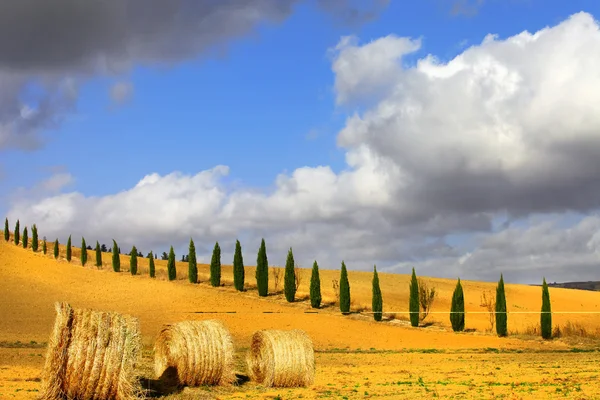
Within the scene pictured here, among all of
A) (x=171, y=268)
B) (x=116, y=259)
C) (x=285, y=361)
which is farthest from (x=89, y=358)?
(x=116, y=259)

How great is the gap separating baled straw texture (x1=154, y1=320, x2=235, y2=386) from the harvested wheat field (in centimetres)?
39

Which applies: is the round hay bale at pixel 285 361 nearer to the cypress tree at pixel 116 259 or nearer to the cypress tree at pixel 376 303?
the cypress tree at pixel 376 303

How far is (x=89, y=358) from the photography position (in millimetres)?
16828

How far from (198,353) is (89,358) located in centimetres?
421

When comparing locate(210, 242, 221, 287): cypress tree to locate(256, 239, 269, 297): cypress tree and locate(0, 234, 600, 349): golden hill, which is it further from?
locate(256, 239, 269, 297): cypress tree

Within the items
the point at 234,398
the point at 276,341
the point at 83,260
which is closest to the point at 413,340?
the point at 276,341

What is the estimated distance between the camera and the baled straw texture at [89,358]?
16656 millimetres

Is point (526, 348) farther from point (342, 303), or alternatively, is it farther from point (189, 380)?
point (189, 380)

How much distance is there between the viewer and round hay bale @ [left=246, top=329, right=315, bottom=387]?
21844 mm

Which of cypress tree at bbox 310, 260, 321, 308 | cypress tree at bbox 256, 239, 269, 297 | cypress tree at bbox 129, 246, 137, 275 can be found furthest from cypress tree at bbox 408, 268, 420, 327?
cypress tree at bbox 129, 246, 137, 275

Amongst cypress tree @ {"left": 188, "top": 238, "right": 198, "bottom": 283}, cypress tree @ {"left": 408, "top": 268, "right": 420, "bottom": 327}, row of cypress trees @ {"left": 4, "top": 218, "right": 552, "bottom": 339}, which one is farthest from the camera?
cypress tree @ {"left": 188, "top": 238, "right": 198, "bottom": 283}

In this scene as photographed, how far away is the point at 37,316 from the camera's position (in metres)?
53.1

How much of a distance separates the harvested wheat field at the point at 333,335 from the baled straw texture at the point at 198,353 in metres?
0.39

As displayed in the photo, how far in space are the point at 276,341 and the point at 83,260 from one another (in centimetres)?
6096
